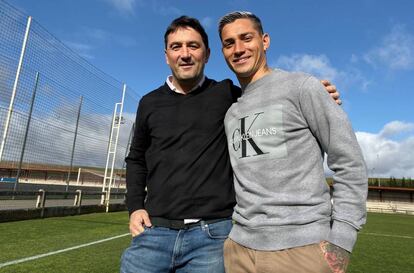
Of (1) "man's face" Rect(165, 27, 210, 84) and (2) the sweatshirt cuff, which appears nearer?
(2) the sweatshirt cuff

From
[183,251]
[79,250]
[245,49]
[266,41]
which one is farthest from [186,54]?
[79,250]

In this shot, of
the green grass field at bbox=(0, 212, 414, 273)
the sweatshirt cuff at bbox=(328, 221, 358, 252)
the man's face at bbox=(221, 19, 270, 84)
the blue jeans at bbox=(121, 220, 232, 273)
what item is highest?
the man's face at bbox=(221, 19, 270, 84)

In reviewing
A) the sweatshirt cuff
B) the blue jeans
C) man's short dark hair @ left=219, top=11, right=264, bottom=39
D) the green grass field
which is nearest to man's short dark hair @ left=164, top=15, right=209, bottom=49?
man's short dark hair @ left=219, top=11, right=264, bottom=39

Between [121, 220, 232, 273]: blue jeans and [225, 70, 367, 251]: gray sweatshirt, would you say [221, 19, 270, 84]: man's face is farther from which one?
[121, 220, 232, 273]: blue jeans

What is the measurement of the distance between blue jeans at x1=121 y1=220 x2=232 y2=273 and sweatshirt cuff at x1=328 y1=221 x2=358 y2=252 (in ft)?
2.21

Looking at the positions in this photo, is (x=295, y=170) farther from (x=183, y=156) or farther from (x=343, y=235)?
(x=183, y=156)

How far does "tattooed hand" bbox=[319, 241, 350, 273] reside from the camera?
164 centimetres

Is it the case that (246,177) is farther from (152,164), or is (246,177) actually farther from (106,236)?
(106,236)

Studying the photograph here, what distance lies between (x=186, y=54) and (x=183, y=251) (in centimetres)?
117

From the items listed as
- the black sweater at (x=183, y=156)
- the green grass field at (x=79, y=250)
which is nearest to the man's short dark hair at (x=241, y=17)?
the black sweater at (x=183, y=156)

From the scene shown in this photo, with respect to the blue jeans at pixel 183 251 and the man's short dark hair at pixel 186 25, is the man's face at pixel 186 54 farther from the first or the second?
the blue jeans at pixel 183 251

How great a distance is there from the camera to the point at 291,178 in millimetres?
1829

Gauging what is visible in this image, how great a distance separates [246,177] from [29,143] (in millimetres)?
10054

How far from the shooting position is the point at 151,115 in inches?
97.0
